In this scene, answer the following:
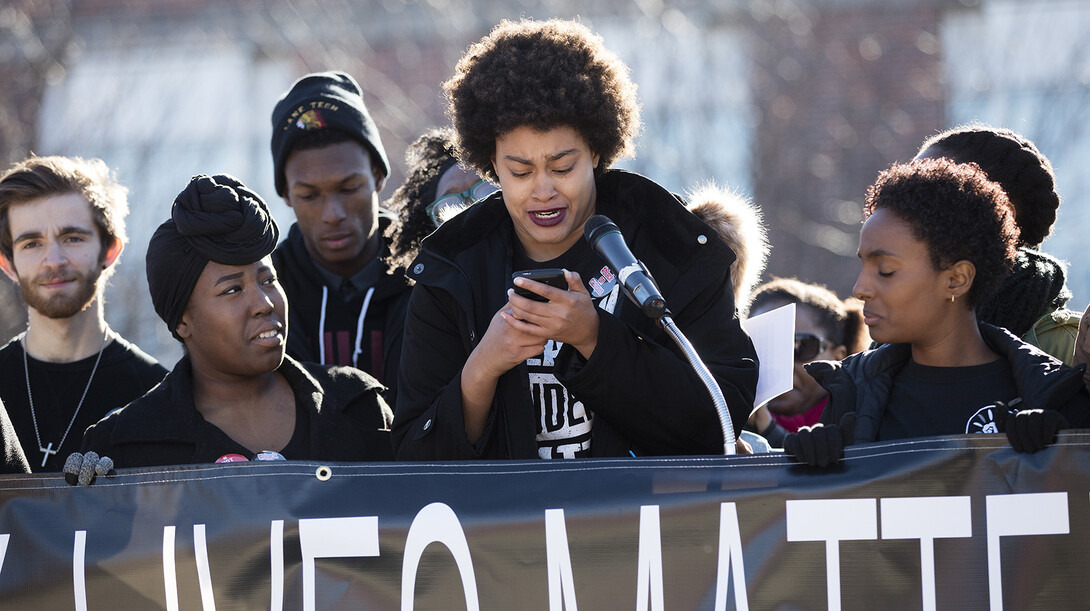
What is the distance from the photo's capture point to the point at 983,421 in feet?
10.7

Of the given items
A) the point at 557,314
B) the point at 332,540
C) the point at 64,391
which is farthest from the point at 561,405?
the point at 64,391

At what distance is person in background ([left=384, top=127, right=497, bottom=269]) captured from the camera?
4.54 meters

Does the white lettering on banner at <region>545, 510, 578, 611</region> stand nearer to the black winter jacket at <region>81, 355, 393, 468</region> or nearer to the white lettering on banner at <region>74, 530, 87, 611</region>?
the black winter jacket at <region>81, 355, 393, 468</region>

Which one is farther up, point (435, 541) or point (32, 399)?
point (32, 399)

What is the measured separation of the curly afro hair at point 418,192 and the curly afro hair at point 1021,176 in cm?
185

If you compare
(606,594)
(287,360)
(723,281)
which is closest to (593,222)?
(723,281)

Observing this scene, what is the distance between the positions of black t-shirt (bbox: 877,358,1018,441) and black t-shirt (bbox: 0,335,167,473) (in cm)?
271

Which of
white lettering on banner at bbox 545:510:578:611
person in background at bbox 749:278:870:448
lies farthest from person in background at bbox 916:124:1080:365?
white lettering on banner at bbox 545:510:578:611

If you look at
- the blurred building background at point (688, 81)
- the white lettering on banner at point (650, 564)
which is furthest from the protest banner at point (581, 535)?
the blurred building background at point (688, 81)

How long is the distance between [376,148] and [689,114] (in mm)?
7520

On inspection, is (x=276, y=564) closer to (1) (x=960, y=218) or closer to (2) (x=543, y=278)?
(2) (x=543, y=278)

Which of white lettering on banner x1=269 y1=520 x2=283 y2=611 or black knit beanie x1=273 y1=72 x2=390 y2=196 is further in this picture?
black knit beanie x1=273 y1=72 x2=390 y2=196

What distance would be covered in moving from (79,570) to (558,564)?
1262mm

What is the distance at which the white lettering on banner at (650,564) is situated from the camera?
2932 millimetres
